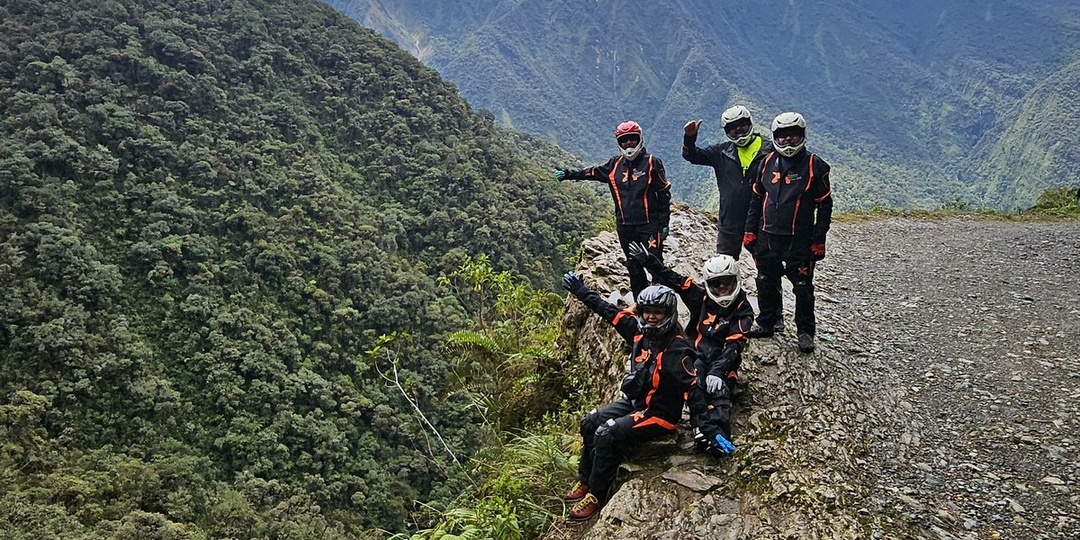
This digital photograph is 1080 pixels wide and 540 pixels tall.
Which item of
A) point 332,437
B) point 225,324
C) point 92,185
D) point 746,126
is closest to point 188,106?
point 92,185

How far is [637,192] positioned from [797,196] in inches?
62.0

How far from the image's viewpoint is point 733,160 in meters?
6.36

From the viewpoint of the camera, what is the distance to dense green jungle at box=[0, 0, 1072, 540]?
108ft

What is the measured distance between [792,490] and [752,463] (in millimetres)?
326

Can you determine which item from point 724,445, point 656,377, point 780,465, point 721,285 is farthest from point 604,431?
point 721,285

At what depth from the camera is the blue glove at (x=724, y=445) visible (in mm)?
4137

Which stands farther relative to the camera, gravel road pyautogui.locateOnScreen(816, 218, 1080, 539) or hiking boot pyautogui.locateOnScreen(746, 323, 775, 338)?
hiking boot pyautogui.locateOnScreen(746, 323, 775, 338)

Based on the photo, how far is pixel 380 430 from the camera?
39.6m

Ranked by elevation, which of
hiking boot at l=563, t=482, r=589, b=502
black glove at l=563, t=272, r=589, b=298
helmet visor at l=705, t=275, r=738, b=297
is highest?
helmet visor at l=705, t=275, r=738, b=297

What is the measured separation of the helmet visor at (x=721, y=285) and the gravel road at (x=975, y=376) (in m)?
1.55

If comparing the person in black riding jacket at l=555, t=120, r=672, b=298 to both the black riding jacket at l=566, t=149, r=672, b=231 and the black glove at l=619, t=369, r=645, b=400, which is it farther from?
the black glove at l=619, t=369, r=645, b=400

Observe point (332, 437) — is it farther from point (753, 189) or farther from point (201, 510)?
point (753, 189)

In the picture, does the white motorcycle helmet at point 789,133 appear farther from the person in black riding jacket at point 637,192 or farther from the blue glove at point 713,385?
the blue glove at point 713,385

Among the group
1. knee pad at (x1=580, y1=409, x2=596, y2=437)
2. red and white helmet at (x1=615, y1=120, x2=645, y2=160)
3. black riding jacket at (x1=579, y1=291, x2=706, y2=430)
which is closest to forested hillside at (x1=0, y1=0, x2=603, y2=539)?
red and white helmet at (x1=615, y1=120, x2=645, y2=160)
